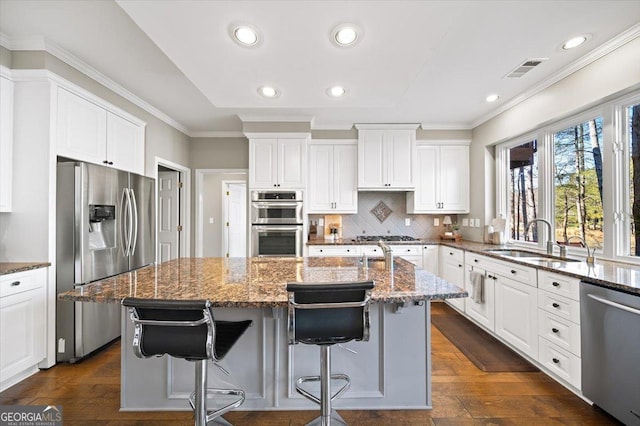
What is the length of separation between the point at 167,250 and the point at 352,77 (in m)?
3.95

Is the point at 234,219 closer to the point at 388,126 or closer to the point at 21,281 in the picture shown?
the point at 388,126

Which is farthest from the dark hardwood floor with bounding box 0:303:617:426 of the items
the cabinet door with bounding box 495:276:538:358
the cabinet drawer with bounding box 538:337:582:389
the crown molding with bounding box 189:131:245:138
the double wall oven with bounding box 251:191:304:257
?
the crown molding with bounding box 189:131:245:138

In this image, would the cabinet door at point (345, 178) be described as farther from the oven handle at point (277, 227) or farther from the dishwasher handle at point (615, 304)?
the dishwasher handle at point (615, 304)

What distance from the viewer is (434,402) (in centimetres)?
202

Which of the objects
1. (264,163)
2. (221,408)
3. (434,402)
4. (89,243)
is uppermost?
(264,163)

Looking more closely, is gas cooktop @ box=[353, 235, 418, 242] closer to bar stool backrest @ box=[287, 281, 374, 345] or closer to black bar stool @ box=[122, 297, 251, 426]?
bar stool backrest @ box=[287, 281, 374, 345]

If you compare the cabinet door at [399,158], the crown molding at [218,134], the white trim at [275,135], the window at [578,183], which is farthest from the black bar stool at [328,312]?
the crown molding at [218,134]

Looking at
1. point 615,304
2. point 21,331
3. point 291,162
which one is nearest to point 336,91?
point 291,162

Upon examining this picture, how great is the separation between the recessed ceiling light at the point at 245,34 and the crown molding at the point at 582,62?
8.71ft

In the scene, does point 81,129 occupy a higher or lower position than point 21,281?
higher

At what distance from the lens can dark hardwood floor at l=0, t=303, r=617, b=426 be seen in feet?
6.03

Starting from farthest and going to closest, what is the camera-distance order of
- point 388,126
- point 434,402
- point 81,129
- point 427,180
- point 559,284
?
1. point 427,180
2. point 388,126
3. point 81,129
4. point 559,284
5. point 434,402

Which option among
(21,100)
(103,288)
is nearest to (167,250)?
(21,100)

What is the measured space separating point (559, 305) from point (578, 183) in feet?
4.58
